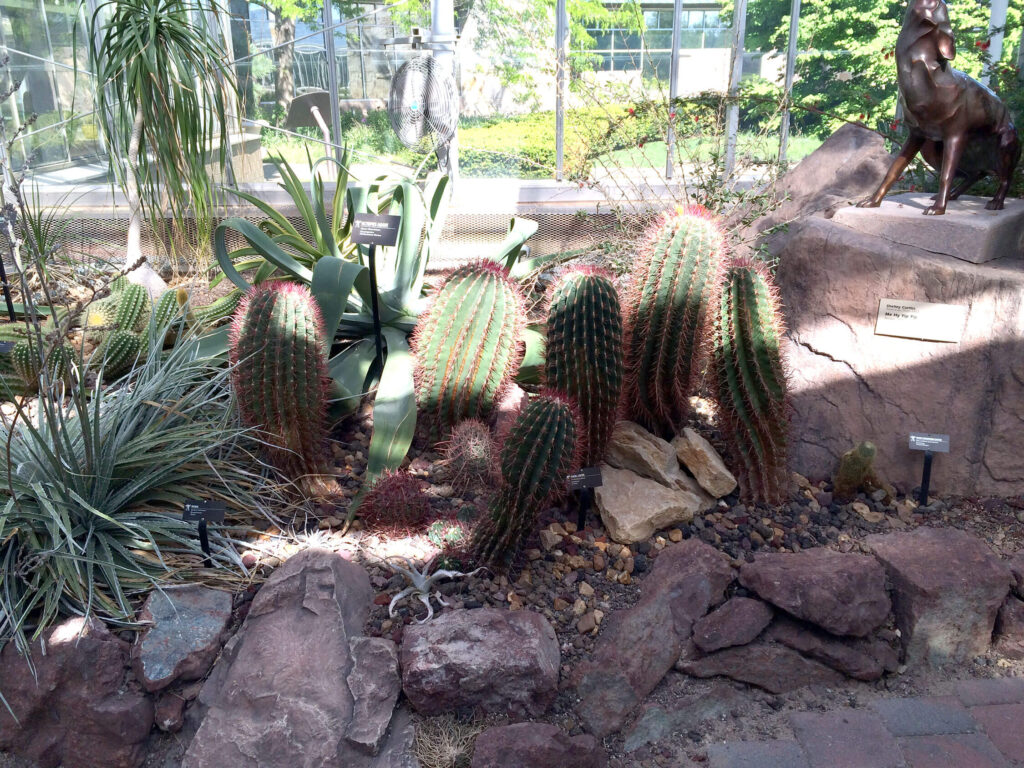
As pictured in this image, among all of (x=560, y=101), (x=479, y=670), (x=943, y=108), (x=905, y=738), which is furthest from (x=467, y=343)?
(x=560, y=101)

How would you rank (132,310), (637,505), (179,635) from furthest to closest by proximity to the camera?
(132,310) < (637,505) < (179,635)

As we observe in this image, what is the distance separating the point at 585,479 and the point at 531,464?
1.21 ft

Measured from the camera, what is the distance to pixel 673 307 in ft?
9.29

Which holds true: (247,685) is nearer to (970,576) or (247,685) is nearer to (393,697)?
(393,697)

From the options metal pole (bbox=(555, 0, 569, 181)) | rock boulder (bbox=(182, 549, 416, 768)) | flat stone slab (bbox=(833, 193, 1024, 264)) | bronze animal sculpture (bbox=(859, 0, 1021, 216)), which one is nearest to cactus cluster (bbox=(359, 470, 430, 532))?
rock boulder (bbox=(182, 549, 416, 768))

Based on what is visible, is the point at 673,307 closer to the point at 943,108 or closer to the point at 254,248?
the point at 943,108

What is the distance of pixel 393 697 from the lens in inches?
83.0

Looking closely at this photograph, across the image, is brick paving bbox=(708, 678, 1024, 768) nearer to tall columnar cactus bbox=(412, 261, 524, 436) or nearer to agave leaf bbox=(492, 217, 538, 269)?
tall columnar cactus bbox=(412, 261, 524, 436)

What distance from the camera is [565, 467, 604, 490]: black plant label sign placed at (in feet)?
8.29

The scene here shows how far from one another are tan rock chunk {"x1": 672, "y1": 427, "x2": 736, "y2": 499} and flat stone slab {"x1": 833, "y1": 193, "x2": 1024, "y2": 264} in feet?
3.62

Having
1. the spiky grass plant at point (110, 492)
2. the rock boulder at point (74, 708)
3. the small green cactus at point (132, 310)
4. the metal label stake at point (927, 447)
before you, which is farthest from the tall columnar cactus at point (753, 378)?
the small green cactus at point (132, 310)

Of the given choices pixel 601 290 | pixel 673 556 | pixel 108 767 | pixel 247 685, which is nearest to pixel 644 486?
pixel 673 556

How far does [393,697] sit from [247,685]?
390 millimetres

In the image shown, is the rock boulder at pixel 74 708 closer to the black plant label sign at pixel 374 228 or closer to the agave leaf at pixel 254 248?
the black plant label sign at pixel 374 228
